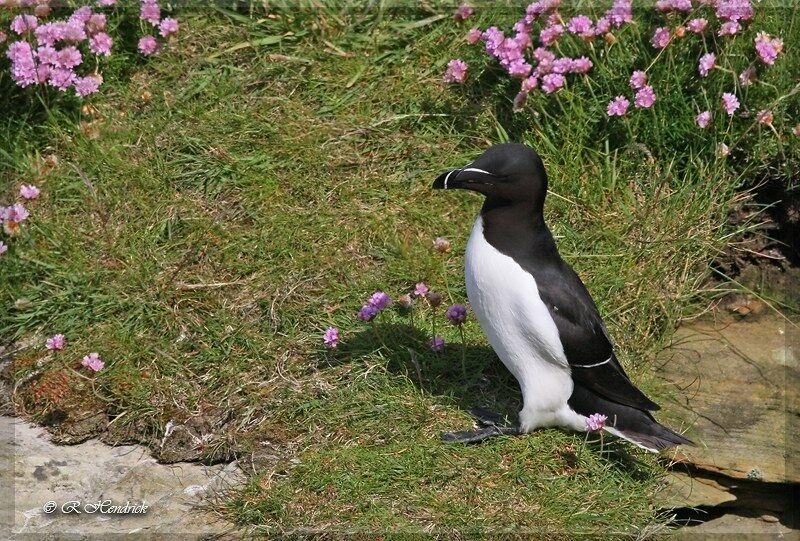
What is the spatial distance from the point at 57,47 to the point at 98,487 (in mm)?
2465

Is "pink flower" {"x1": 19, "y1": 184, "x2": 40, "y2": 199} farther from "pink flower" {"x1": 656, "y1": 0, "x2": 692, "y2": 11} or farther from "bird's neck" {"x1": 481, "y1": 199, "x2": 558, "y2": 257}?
"pink flower" {"x1": 656, "y1": 0, "x2": 692, "y2": 11}

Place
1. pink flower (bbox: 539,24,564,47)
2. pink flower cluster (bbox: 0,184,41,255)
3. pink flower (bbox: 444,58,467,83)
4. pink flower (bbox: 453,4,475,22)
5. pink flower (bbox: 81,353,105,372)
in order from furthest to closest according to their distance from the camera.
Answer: pink flower (bbox: 453,4,475,22)
pink flower (bbox: 444,58,467,83)
pink flower (bbox: 539,24,564,47)
pink flower cluster (bbox: 0,184,41,255)
pink flower (bbox: 81,353,105,372)

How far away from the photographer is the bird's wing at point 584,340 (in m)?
4.04

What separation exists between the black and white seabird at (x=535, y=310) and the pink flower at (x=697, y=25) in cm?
148

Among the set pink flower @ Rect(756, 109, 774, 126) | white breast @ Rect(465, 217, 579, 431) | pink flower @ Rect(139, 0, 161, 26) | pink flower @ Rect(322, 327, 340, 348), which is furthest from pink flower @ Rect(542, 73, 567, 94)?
pink flower @ Rect(139, 0, 161, 26)

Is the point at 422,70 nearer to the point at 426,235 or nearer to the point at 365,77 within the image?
the point at 365,77

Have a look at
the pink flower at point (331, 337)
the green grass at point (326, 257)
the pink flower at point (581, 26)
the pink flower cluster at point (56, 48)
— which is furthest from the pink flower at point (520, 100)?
the pink flower cluster at point (56, 48)

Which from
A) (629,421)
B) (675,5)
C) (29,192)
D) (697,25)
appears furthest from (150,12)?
(629,421)

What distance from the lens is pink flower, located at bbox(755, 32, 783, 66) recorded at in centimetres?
506

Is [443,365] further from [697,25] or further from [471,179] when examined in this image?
[697,25]

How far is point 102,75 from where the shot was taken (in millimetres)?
5691

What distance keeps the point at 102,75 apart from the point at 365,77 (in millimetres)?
1391

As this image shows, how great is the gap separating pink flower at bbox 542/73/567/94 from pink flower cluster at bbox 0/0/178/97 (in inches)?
87.8

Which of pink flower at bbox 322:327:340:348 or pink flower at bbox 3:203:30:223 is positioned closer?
pink flower at bbox 322:327:340:348
